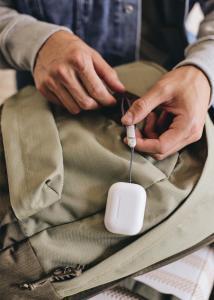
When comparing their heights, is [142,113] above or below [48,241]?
above

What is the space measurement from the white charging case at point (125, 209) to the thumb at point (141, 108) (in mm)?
86

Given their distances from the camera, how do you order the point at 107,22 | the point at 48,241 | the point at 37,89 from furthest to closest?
the point at 107,22 → the point at 37,89 → the point at 48,241

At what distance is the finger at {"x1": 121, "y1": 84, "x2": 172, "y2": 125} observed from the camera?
1.71 feet

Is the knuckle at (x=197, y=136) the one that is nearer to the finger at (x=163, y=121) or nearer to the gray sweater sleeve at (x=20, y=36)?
the finger at (x=163, y=121)

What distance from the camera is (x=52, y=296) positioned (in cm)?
51

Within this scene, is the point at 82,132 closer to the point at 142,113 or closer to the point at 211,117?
the point at 142,113

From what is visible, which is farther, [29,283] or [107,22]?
[107,22]

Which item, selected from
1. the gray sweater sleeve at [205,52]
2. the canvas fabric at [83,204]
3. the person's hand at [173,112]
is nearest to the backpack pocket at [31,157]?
the canvas fabric at [83,204]

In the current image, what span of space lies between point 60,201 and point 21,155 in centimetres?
8

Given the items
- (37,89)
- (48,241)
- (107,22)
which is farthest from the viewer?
(107,22)

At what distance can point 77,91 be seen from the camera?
551 millimetres

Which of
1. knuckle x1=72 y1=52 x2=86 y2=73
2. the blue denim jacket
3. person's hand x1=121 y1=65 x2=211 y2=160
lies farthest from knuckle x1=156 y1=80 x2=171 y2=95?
the blue denim jacket

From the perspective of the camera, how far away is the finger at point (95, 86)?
546 millimetres

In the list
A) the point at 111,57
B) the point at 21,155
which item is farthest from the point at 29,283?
the point at 111,57
